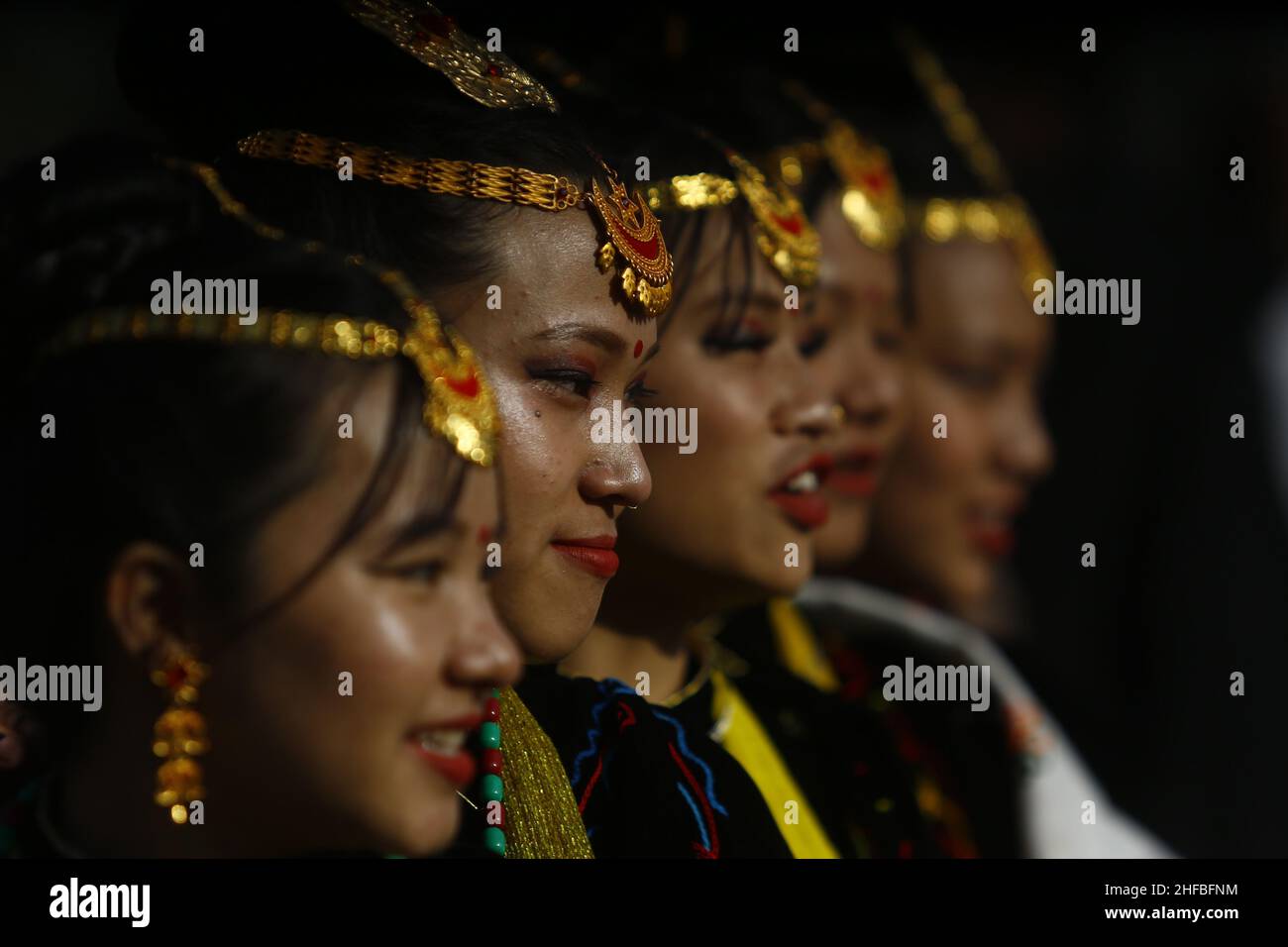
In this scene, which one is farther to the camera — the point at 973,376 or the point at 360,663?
the point at 973,376

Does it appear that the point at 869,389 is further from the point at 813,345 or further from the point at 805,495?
the point at 805,495

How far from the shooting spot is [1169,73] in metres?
3.91

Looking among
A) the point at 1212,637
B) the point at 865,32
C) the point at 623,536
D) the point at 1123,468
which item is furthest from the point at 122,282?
the point at 1123,468

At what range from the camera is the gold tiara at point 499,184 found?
1225mm

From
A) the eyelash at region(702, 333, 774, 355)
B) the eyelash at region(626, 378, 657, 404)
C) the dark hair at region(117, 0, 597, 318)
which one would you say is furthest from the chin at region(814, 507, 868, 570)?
the dark hair at region(117, 0, 597, 318)

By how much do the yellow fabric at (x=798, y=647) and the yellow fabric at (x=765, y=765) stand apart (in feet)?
0.98

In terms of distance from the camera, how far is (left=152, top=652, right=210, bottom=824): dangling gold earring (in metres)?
1.02

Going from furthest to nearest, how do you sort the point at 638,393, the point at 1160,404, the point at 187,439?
the point at 1160,404, the point at 638,393, the point at 187,439

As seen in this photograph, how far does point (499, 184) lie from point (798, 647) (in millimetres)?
1054

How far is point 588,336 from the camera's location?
1244 mm

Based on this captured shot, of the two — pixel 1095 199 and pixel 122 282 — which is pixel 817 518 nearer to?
pixel 122 282


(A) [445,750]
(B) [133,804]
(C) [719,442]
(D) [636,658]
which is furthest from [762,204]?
(B) [133,804]

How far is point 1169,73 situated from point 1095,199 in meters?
0.59

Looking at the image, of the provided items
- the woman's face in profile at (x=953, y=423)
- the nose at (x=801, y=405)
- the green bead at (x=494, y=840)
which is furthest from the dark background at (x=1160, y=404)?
the green bead at (x=494, y=840)
